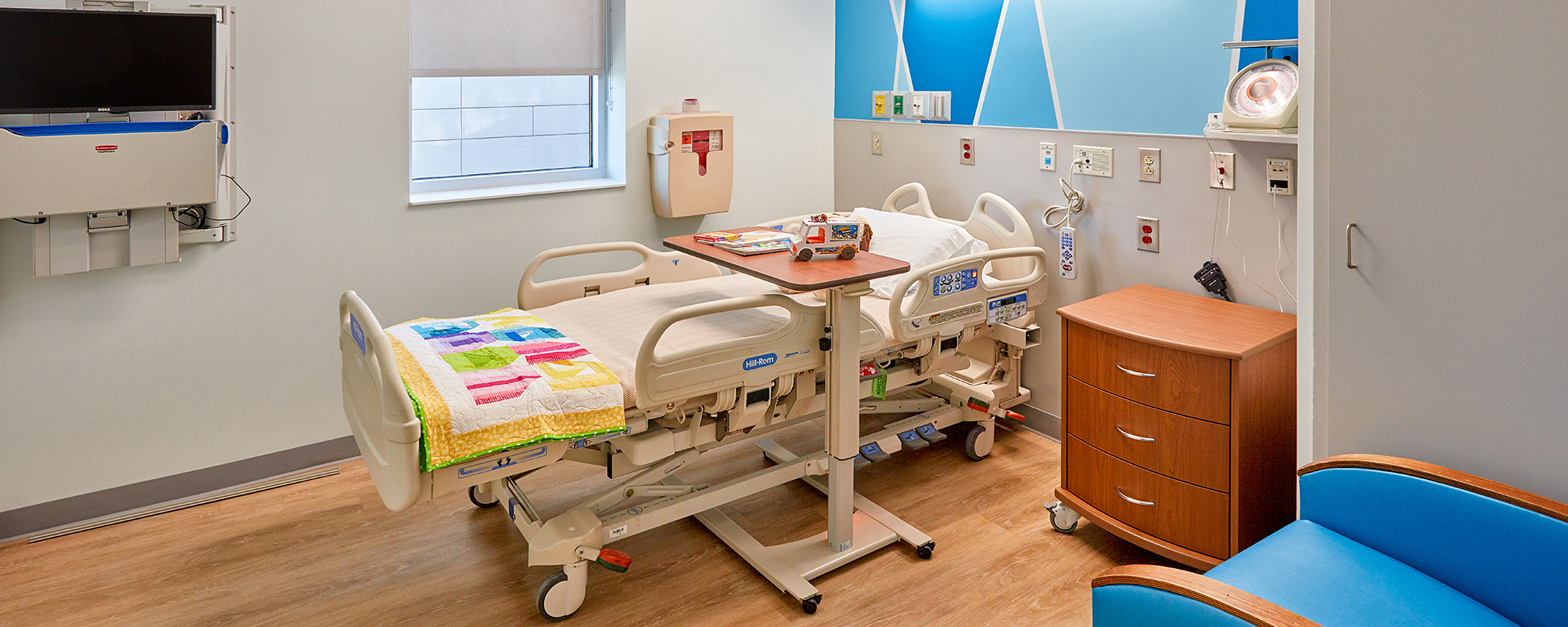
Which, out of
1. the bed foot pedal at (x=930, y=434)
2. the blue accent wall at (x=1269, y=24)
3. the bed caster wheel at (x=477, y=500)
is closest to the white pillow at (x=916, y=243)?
the bed foot pedal at (x=930, y=434)

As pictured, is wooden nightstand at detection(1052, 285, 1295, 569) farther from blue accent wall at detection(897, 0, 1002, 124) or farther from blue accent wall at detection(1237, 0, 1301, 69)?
blue accent wall at detection(897, 0, 1002, 124)

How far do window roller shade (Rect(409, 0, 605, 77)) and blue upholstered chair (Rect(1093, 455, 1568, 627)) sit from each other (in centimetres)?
320

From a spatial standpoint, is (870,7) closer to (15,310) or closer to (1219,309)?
(1219,309)

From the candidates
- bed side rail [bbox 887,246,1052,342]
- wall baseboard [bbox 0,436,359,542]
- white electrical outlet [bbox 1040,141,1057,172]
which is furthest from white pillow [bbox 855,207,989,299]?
wall baseboard [bbox 0,436,359,542]

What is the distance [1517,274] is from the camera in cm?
196

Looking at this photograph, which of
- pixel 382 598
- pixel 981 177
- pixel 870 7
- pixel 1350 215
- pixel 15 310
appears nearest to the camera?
pixel 1350 215

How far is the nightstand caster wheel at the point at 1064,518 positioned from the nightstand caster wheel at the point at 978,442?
0.57m

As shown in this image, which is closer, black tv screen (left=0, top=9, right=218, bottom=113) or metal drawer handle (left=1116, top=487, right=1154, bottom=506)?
black tv screen (left=0, top=9, right=218, bottom=113)

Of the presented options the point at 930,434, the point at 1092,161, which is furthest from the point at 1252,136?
the point at 930,434

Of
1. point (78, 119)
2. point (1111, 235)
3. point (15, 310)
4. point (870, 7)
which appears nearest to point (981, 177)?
point (1111, 235)

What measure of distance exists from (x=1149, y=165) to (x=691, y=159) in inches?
74.3

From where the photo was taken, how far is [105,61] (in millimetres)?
2855

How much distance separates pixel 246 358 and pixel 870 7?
3025mm

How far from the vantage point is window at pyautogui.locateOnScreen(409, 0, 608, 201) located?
394 cm
